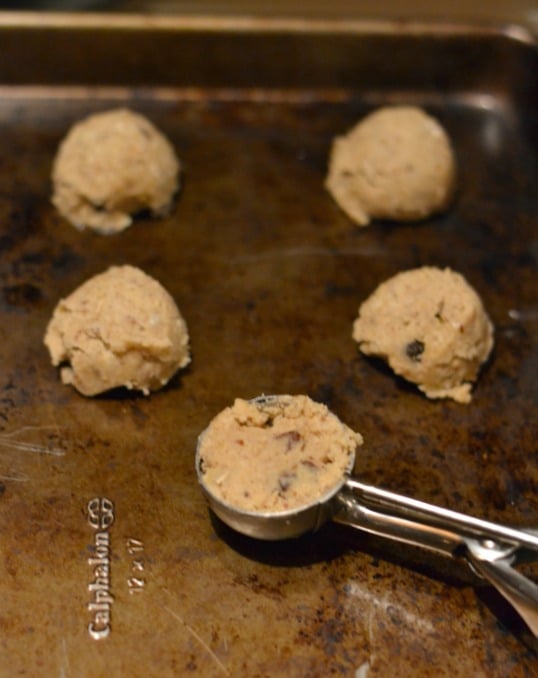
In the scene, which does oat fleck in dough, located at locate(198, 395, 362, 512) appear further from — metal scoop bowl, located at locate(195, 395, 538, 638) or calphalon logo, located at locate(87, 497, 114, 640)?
calphalon logo, located at locate(87, 497, 114, 640)

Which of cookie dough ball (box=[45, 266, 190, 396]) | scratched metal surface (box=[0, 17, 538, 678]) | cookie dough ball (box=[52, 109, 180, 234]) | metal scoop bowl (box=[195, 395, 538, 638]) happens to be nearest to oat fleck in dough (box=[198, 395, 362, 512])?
metal scoop bowl (box=[195, 395, 538, 638])

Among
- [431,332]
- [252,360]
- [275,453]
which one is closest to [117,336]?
[252,360]

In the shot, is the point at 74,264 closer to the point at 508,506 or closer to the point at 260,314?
the point at 260,314

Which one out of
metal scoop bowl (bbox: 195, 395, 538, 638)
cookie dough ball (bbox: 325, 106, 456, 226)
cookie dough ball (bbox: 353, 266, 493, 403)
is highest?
cookie dough ball (bbox: 325, 106, 456, 226)

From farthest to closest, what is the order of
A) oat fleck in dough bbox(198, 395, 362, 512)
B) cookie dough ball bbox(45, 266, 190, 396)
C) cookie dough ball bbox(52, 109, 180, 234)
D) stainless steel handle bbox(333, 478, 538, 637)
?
cookie dough ball bbox(52, 109, 180, 234) → cookie dough ball bbox(45, 266, 190, 396) → oat fleck in dough bbox(198, 395, 362, 512) → stainless steel handle bbox(333, 478, 538, 637)

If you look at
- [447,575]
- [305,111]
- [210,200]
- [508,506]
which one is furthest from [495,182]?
[447,575]

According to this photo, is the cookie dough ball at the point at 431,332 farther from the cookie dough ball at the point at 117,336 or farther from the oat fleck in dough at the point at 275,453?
the cookie dough ball at the point at 117,336

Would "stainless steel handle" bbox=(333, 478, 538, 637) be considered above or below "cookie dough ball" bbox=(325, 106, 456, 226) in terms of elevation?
below

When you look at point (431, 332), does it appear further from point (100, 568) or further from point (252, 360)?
point (100, 568)
